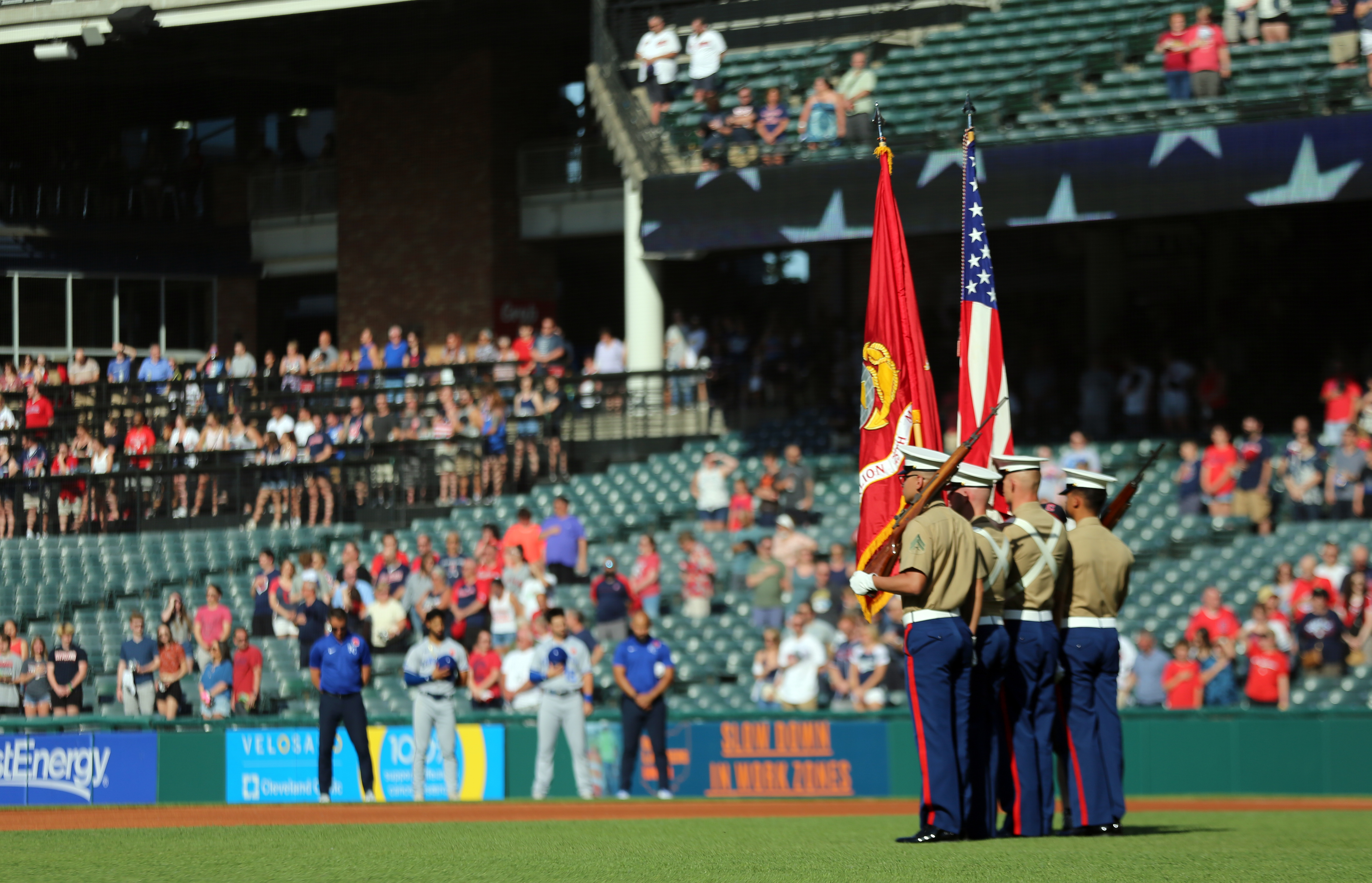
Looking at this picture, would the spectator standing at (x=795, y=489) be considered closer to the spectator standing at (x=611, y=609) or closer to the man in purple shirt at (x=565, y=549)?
the man in purple shirt at (x=565, y=549)

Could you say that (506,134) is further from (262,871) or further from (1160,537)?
(262,871)

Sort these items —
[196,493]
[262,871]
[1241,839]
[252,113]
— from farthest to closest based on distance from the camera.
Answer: [252,113]
[196,493]
[1241,839]
[262,871]

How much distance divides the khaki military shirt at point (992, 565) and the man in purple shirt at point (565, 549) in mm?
11007

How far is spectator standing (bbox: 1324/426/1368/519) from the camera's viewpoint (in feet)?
59.3

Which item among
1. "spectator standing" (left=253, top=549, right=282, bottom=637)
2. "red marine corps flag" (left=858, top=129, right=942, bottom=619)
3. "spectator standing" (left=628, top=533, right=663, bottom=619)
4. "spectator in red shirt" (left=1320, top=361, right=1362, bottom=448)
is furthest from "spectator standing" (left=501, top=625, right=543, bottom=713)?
"spectator in red shirt" (left=1320, top=361, right=1362, bottom=448)

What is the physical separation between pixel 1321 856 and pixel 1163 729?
7.01 meters

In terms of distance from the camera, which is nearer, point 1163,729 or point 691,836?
point 691,836

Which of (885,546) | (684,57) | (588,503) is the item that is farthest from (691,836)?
(684,57)

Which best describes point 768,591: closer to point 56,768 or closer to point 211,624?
point 211,624

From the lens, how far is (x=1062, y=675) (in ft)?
31.7

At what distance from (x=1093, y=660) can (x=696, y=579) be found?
9570 millimetres

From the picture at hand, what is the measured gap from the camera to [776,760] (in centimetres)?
1557

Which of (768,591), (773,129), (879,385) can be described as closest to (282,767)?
(768,591)

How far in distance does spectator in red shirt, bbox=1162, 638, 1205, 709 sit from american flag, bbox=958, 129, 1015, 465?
5619mm
